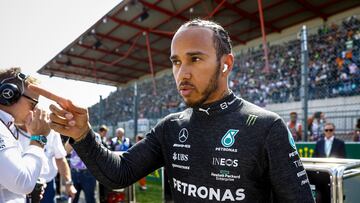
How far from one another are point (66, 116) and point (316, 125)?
6.73 metres

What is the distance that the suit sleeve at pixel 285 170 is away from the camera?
124 centimetres

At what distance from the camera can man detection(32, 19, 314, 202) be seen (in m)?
1.29

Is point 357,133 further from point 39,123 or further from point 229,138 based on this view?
point 39,123

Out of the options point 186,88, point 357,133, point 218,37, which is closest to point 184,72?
point 186,88

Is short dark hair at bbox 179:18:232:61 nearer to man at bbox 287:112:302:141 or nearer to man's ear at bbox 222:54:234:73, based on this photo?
man's ear at bbox 222:54:234:73

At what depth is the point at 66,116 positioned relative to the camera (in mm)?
1301

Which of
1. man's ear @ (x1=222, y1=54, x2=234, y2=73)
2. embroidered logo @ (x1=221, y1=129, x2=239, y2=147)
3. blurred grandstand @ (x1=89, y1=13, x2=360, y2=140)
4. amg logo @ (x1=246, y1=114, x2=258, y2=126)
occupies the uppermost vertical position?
blurred grandstand @ (x1=89, y1=13, x2=360, y2=140)

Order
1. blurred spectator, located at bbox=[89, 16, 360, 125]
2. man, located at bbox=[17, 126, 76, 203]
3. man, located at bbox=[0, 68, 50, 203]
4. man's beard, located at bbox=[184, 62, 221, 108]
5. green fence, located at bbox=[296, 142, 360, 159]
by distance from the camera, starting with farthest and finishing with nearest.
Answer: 1. blurred spectator, located at bbox=[89, 16, 360, 125]
2. green fence, located at bbox=[296, 142, 360, 159]
3. man, located at bbox=[17, 126, 76, 203]
4. man, located at bbox=[0, 68, 50, 203]
5. man's beard, located at bbox=[184, 62, 221, 108]

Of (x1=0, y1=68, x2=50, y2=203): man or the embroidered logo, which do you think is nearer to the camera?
the embroidered logo

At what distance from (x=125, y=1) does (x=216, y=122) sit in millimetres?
14539

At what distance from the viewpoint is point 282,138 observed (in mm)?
1293

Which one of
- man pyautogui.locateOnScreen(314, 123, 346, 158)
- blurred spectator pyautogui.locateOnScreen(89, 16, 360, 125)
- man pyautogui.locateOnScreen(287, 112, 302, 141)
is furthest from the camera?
man pyautogui.locateOnScreen(287, 112, 302, 141)

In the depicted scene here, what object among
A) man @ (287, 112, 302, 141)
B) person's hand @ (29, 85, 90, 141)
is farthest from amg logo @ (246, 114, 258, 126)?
man @ (287, 112, 302, 141)

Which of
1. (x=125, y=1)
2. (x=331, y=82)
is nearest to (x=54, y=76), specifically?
(x=125, y=1)
